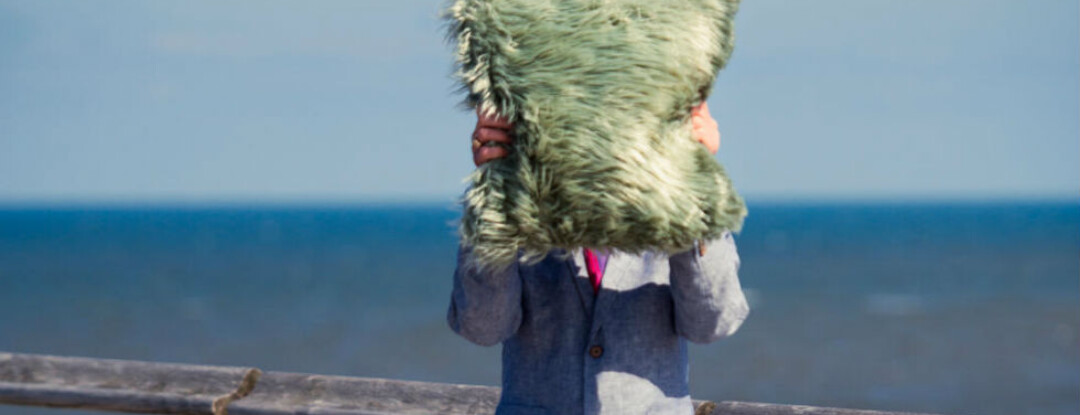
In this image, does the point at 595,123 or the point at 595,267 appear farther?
the point at 595,267

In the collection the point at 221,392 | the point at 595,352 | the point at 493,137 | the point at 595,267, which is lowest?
the point at 221,392

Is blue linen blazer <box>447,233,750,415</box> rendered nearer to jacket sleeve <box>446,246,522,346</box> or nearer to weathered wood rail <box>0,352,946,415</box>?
jacket sleeve <box>446,246,522,346</box>

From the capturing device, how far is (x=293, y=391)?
3082mm

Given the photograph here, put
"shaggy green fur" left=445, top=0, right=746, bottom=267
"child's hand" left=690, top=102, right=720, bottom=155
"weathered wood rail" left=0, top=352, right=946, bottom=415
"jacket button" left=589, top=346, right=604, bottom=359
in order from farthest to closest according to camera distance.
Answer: "weathered wood rail" left=0, top=352, right=946, bottom=415, "jacket button" left=589, top=346, right=604, bottom=359, "child's hand" left=690, top=102, right=720, bottom=155, "shaggy green fur" left=445, top=0, right=746, bottom=267

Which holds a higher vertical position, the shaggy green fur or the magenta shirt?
the shaggy green fur

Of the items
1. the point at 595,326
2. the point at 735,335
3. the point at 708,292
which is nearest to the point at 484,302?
the point at 595,326

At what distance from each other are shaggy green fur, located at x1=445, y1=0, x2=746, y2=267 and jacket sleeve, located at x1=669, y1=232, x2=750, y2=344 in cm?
9

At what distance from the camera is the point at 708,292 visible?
1802 mm

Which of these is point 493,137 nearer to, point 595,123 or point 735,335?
point 595,123

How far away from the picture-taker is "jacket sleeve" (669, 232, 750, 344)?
1775mm

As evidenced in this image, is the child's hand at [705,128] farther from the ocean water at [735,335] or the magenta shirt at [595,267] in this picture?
the ocean water at [735,335]

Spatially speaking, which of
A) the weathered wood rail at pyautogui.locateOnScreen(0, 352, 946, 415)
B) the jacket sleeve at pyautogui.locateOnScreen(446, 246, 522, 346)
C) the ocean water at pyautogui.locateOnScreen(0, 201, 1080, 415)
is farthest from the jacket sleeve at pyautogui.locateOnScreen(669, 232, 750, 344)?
the weathered wood rail at pyautogui.locateOnScreen(0, 352, 946, 415)

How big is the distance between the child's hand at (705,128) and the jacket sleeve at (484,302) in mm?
344

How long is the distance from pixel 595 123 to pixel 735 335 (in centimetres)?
2473
